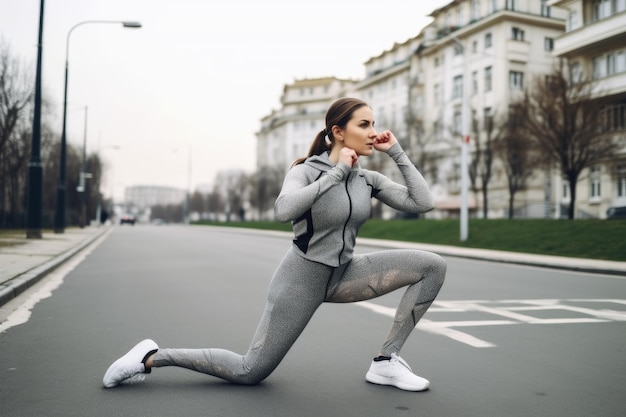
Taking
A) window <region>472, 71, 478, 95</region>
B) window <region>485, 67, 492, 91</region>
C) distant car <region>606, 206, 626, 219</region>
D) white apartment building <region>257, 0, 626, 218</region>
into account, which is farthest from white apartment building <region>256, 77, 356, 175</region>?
distant car <region>606, 206, 626, 219</region>

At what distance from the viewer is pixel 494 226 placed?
26.5 meters

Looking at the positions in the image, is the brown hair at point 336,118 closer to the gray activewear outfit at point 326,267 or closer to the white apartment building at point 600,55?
the gray activewear outfit at point 326,267

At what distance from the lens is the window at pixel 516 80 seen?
4934 cm

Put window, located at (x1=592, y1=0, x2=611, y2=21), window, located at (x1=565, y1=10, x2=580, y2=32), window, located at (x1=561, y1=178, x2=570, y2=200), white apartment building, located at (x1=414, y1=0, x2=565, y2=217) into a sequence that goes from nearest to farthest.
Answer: window, located at (x1=592, y1=0, x2=611, y2=21) < window, located at (x1=565, y1=10, x2=580, y2=32) < window, located at (x1=561, y1=178, x2=570, y2=200) < white apartment building, located at (x1=414, y1=0, x2=565, y2=217)

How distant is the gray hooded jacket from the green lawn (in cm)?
1592

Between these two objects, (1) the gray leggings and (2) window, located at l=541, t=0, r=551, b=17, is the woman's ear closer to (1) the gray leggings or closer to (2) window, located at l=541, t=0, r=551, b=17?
(1) the gray leggings

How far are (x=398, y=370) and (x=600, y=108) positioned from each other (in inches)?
979

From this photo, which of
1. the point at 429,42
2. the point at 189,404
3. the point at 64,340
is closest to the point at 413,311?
the point at 189,404

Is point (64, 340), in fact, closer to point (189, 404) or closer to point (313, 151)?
point (189, 404)

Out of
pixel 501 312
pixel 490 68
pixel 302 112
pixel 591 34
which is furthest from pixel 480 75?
pixel 302 112

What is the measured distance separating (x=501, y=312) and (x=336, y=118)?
4945mm

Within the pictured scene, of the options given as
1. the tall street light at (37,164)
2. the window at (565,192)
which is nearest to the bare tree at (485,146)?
the window at (565,192)

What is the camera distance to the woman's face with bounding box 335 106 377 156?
3.78 meters

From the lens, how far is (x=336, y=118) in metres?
3.81
